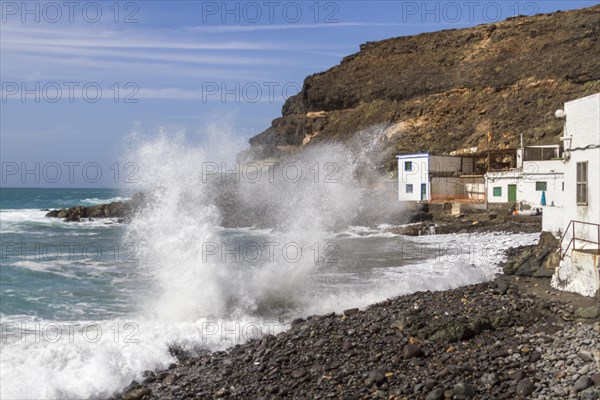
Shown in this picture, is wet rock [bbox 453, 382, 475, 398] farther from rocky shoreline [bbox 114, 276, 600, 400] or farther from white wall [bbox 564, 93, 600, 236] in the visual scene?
white wall [bbox 564, 93, 600, 236]

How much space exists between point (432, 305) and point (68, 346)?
20.9 ft

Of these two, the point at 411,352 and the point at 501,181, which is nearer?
the point at 411,352

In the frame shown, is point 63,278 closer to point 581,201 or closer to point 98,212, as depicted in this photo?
point 581,201

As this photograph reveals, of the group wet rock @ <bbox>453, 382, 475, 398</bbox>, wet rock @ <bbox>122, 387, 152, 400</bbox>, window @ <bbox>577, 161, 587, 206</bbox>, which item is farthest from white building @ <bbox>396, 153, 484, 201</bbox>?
wet rock @ <bbox>453, 382, 475, 398</bbox>

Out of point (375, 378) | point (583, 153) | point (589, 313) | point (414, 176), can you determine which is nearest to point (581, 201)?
point (583, 153)

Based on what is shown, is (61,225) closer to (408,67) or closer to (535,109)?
(535,109)

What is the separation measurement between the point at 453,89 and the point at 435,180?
25.2 meters

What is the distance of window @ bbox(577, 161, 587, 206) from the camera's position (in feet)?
40.7

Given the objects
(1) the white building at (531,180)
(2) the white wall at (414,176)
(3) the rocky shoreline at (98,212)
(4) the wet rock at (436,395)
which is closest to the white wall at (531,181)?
(1) the white building at (531,180)

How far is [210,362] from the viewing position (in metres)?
10.1

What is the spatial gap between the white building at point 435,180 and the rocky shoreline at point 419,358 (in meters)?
28.9

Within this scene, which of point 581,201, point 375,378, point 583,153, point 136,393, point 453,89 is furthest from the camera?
point 453,89

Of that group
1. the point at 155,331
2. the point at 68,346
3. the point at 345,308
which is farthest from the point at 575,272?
the point at 68,346

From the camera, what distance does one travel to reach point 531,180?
32469 mm
